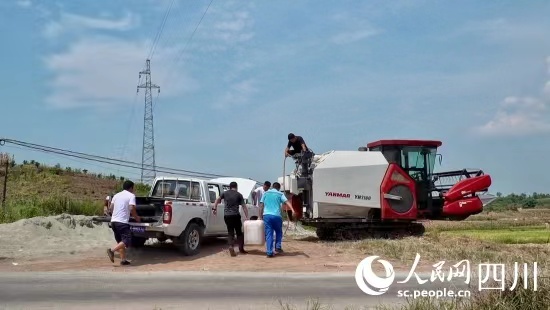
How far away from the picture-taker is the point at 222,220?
54.6 ft

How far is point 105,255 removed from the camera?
15836 mm

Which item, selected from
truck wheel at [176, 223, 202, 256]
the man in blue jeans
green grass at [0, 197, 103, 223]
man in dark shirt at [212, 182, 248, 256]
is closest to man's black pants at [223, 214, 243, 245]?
man in dark shirt at [212, 182, 248, 256]

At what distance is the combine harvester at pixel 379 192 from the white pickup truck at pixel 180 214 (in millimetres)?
→ 2939

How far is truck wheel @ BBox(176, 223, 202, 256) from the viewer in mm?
14930

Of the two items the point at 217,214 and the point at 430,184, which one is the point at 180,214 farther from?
the point at 430,184

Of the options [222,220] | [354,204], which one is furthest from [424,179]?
[222,220]

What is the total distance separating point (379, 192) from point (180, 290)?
9.60m

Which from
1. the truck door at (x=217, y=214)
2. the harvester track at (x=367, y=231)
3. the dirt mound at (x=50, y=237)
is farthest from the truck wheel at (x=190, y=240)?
the harvester track at (x=367, y=231)

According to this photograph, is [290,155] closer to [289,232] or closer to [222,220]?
[222,220]

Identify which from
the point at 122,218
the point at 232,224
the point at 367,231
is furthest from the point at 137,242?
the point at 367,231

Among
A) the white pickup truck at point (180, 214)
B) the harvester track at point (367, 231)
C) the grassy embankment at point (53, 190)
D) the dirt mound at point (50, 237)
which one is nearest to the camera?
the white pickup truck at point (180, 214)

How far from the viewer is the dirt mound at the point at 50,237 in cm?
1588

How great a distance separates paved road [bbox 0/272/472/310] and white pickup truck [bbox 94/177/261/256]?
1.93 meters

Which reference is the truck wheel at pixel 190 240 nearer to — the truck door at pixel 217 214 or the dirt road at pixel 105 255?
the dirt road at pixel 105 255
